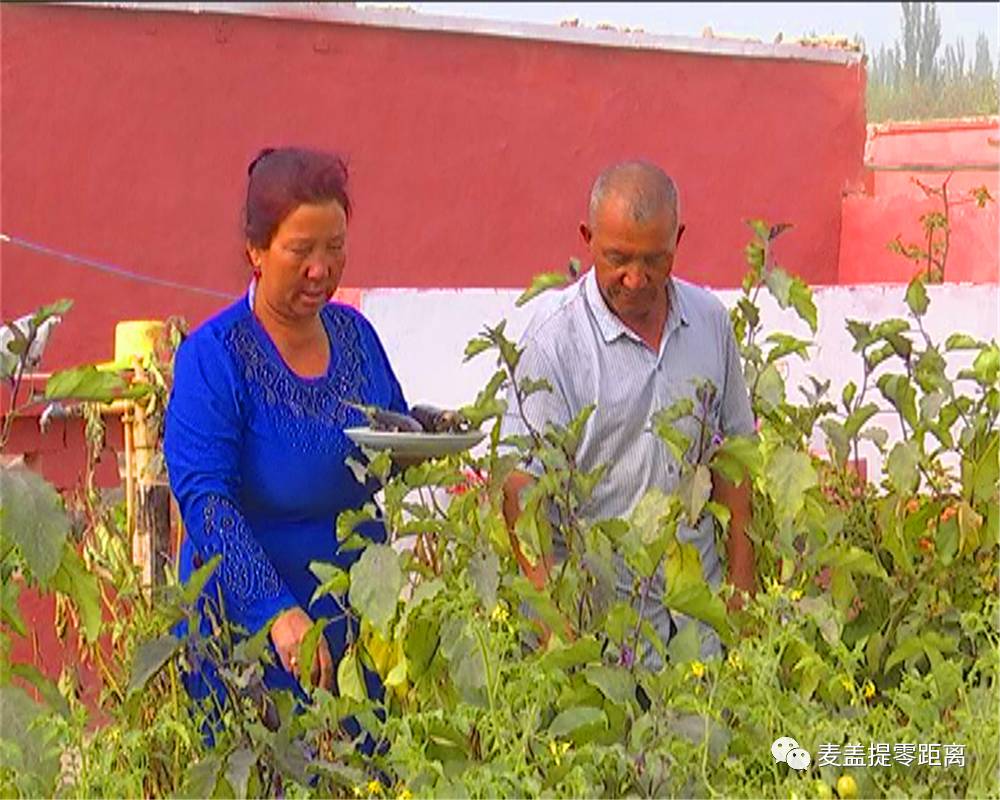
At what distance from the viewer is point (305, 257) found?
3.17 m

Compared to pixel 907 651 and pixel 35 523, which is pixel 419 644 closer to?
pixel 35 523

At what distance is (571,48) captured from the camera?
10195mm

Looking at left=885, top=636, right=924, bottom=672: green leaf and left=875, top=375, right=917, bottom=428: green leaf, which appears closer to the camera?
left=885, top=636, right=924, bottom=672: green leaf

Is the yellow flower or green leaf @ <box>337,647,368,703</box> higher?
green leaf @ <box>337,647,368,703</box>

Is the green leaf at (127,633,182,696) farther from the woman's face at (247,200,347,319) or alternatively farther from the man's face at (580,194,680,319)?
the man's face at (580,194,680,319)

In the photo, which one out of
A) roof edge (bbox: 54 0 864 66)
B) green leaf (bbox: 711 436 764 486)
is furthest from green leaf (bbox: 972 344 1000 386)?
roof edge (bbox: 54 0 864 66)

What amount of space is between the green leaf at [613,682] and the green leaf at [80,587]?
0.70m

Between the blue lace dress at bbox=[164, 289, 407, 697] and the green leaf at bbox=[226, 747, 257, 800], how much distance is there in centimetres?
31

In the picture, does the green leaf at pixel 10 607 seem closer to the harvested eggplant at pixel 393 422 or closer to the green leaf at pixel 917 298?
the harvested eggplant at pixel 393 422

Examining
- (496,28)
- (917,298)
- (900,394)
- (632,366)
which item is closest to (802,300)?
(917,298)

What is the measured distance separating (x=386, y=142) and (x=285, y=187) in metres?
6.39

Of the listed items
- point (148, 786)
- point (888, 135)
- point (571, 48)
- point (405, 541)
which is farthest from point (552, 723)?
point (888, 135)

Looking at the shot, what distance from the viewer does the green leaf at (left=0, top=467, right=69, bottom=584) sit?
2742 millimetres

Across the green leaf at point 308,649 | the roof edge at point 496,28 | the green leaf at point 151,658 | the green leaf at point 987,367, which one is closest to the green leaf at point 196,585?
the green leaf at point 151,658
